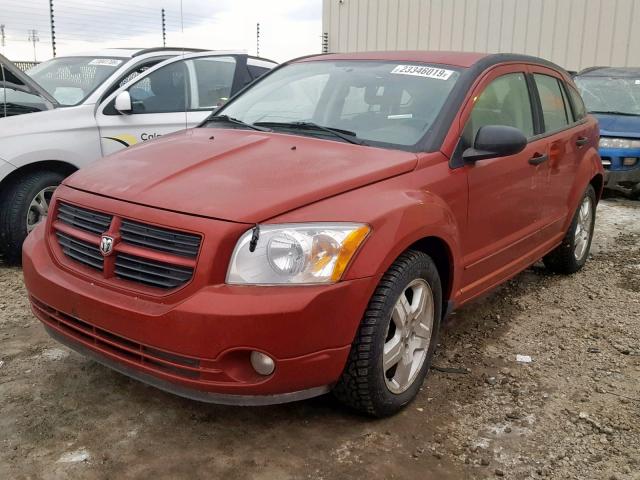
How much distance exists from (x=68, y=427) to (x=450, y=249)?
1.89 meters

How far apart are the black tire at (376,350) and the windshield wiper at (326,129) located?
0.76m

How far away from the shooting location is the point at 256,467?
2572mm

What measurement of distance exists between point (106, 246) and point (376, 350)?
1.17m

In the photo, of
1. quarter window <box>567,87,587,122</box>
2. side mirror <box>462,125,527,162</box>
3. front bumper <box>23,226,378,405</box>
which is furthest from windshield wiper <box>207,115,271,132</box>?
quarter window <box>567,87,587,122</box>

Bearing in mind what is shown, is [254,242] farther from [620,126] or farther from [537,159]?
[620,126]

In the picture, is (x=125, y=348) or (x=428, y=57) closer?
(x=125, y=348)

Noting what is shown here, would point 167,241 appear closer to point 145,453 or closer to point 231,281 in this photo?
point 231,281

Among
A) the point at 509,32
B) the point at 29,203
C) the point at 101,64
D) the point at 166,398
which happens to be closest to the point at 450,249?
the point at 166,398

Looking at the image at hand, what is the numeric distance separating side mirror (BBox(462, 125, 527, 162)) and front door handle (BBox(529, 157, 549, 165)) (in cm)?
A: 71

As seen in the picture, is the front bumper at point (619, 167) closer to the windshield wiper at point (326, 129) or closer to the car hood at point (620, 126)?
the car hood at point (620, 126)

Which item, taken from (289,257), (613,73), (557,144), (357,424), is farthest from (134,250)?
(613,73)

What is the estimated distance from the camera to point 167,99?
6.15 m

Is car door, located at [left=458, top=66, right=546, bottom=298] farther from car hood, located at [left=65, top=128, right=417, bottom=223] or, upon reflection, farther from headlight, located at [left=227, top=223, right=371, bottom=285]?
headlight, located at [left=227, top=223, right=371, bottom=285]

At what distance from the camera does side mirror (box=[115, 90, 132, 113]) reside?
5441 mm
